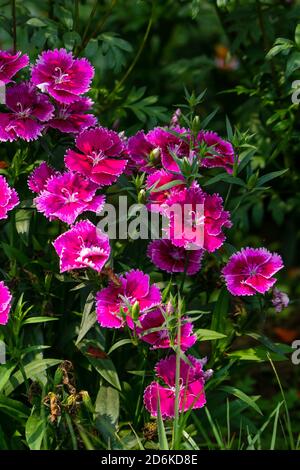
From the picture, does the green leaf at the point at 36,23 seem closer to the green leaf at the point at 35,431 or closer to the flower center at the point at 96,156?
the flower center at the point at 96,156

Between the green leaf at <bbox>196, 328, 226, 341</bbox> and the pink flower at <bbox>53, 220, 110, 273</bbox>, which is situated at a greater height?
the pink flower at <bbox>53, 220, 110, 273</bbox>

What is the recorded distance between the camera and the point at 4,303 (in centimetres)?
219

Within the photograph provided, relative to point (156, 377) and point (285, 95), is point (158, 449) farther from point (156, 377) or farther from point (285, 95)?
point (285, 95)

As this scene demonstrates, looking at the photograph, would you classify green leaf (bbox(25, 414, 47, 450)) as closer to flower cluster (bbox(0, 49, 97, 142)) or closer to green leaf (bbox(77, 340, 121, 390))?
green leaf (bbox(77, 340, 121, 390))

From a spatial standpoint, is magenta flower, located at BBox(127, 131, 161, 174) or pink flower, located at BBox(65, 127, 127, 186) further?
magenta flower, located at BBox(127, 131, 161, 174)

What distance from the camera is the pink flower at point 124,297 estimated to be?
2182mm

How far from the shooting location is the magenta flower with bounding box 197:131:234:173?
7.87ft

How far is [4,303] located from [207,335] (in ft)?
1.71

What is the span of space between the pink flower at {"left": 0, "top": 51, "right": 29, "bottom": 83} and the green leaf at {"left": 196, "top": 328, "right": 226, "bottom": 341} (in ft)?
2.68

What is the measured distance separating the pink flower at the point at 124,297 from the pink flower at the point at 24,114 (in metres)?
0.44

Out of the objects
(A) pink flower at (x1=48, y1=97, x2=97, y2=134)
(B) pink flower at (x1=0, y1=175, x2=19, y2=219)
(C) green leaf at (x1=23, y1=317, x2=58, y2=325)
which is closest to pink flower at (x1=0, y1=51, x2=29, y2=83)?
(A) pink flower at (x1=48, y1=97, x2=97, y2=134)

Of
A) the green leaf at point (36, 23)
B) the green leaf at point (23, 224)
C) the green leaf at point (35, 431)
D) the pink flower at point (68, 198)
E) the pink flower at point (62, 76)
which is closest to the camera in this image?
the green leaf at point (35, 431)

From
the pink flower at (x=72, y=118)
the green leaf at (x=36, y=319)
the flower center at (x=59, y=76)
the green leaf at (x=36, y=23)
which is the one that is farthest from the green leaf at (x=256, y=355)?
the green leaf at (x=36, y=23)
